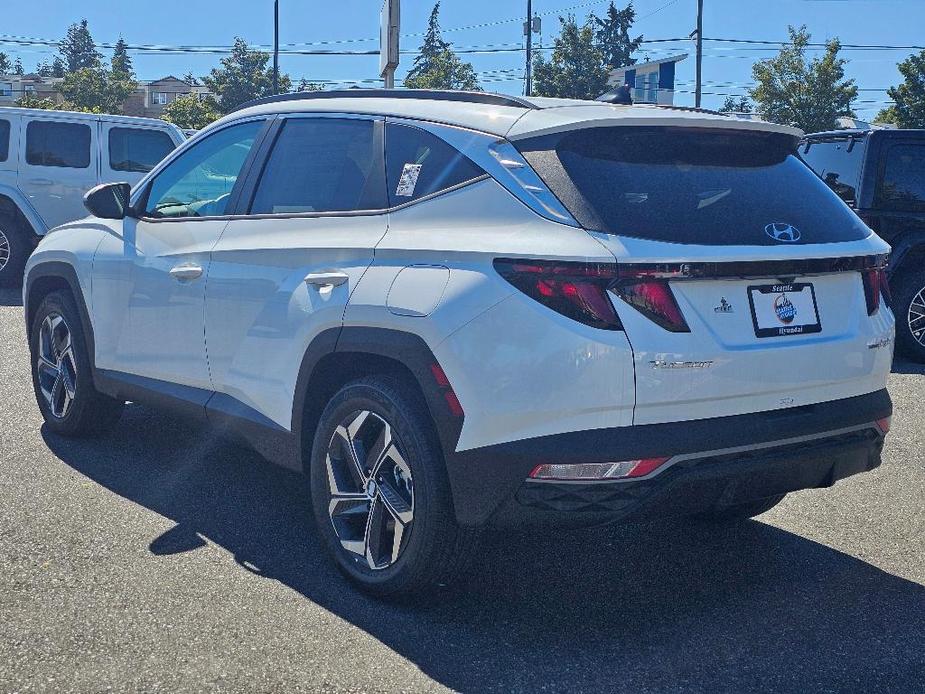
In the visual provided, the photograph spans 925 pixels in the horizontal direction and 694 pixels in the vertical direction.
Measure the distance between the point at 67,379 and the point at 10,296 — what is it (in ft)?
26.7

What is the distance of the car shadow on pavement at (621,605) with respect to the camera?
3.38 metres

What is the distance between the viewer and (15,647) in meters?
3.45

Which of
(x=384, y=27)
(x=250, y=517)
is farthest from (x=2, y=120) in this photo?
(x=250, y=517)

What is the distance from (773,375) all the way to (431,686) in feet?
4.63

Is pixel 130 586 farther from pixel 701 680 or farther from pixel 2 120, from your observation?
pixel 2 120

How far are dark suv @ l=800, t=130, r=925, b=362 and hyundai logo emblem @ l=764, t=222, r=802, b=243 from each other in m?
6.02

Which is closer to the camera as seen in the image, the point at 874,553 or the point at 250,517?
the point at 874,553

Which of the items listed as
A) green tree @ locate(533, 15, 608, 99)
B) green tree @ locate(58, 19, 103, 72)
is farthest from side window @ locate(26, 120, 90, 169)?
green tree @ locate(58, 19, 103, 72)

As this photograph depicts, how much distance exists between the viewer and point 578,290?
3.27m

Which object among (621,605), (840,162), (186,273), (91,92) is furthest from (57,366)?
(91,92)

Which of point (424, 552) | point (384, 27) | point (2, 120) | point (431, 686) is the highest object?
point (384, 27)

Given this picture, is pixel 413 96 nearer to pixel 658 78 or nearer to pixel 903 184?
pixel 903 184

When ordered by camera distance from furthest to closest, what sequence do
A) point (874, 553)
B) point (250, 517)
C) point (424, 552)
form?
point (250, 517), point (874, 553), point (424, 552)

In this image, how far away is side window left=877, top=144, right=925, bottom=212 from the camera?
30.6ft
